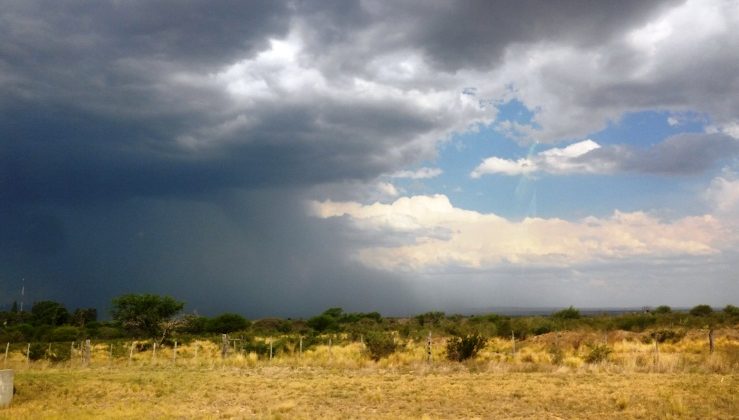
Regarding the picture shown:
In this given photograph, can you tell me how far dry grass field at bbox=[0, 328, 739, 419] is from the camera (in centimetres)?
1761

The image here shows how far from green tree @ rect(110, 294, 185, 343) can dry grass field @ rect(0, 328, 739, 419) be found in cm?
2367

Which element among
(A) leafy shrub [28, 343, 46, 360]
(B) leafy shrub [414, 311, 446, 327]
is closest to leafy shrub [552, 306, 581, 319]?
(B) leafy shrub [414, 311, 446, 327]

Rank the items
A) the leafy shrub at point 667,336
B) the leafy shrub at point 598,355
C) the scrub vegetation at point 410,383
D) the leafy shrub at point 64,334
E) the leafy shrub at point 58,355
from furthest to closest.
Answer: the leafy shrub at point 64,334 → the leafy shrub at point 667,336 → the leafy shrub at point 58,355 → the leafy shrub at point 598,355 → the scrub vegetation at point 410,383

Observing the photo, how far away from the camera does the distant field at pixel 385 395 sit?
57.3ft

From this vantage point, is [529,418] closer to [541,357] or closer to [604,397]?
[604,397]

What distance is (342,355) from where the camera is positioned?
35.7 metres

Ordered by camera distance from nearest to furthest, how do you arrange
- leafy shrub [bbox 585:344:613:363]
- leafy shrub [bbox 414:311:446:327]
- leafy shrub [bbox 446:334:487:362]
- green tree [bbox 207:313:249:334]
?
leafy shrub [bbox 585:344:613:363]
leafy shrub [bbox 446:334:487:362]
green tree [bbox 207:313:249:334]
leafy shrub [bbox 414:311:446:327]

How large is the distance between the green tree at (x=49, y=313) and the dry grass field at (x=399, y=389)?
8275cm

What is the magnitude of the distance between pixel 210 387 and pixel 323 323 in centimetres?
6193

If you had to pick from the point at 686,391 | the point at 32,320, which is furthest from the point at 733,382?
the point at 32,320

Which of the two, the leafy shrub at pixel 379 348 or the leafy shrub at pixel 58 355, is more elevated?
the leafy shrub at pixel 379 348

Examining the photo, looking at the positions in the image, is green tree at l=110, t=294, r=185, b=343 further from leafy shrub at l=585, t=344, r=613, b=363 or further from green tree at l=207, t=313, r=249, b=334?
leafy shrub at l=585, t=344, r=613, b=363

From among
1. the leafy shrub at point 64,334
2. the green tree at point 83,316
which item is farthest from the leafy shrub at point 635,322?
the green tree at point 83,316

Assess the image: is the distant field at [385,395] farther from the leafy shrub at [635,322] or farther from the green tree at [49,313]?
the green tree at [49,313]
